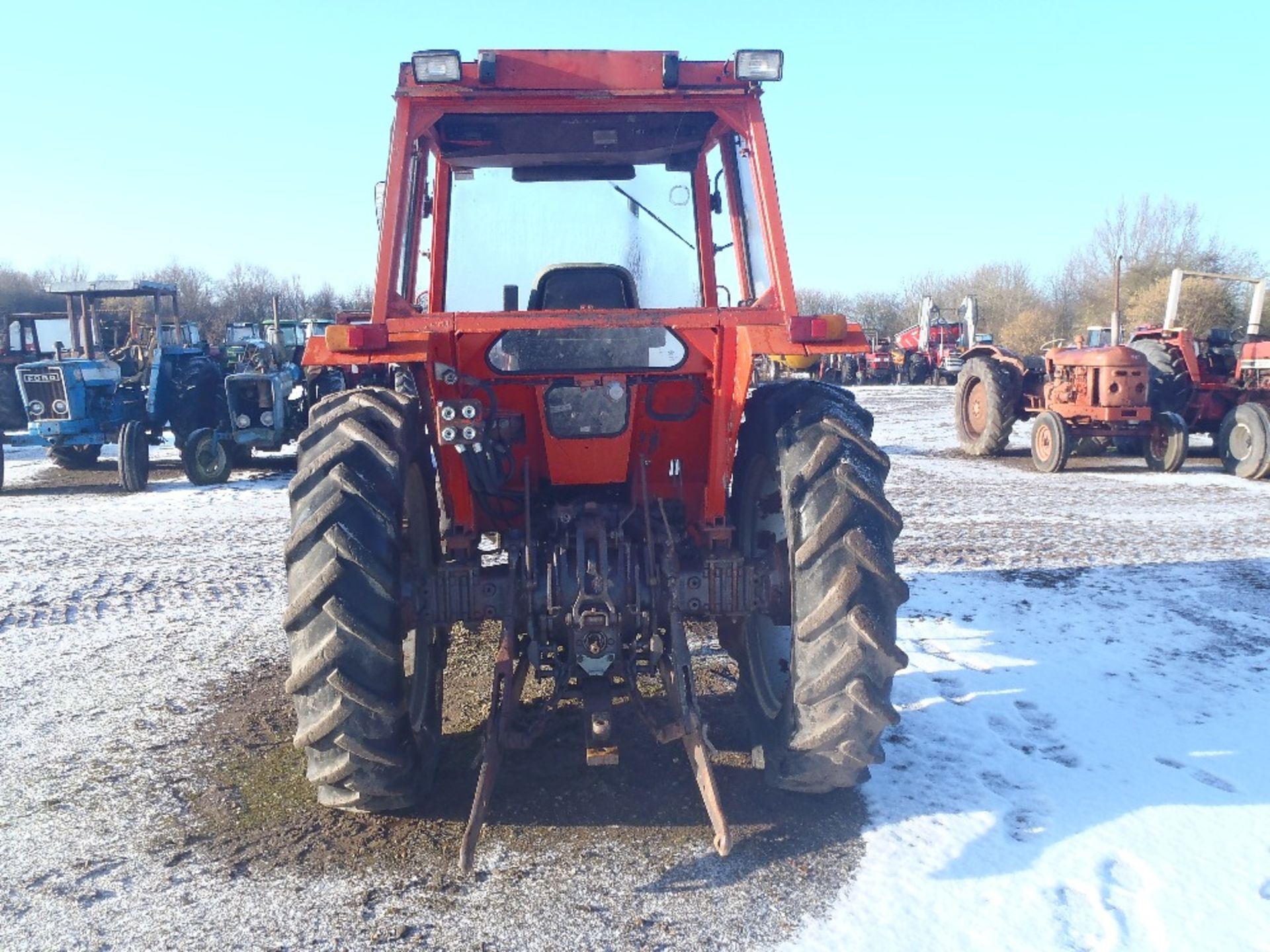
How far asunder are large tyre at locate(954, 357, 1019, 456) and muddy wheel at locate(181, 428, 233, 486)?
10.1m

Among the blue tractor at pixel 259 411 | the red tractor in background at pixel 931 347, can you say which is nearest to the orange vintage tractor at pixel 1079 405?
the blue tractor at pixel 259 411

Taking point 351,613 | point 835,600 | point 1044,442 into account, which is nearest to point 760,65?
point 835,600

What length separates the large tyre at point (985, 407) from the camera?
13352mm

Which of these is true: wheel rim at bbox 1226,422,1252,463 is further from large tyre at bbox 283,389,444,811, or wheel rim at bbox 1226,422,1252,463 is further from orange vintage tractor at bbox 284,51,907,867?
large tyre at bbox 283,389,444,811

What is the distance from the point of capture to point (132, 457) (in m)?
11.2

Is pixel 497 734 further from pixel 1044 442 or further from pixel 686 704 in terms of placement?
→ pixel 1044 442

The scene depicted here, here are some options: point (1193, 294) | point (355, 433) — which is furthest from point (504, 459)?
point (1193, 294)

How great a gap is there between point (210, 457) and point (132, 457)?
33.1 inches

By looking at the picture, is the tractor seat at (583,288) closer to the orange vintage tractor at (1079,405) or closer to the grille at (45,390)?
the orange vintage tractor at (1079,405)

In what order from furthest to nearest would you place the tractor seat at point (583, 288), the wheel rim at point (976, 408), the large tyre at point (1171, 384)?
1. the wheel rim at point (976, 408)
2. the large tyre at point (1171, 384)
3. the tractor seat at point (583, 288)

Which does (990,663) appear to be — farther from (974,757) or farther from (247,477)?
(247,477)

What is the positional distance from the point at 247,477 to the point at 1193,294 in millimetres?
27022

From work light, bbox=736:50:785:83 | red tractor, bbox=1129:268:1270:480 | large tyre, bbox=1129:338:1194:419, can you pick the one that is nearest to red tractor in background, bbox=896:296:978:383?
red tractor, bbox=1129:268:1270:480

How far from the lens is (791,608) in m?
3.21
